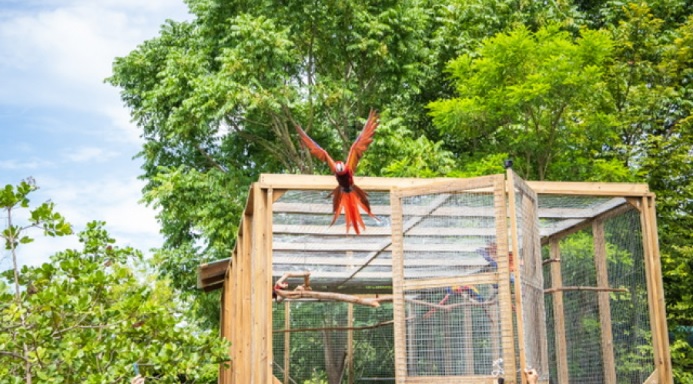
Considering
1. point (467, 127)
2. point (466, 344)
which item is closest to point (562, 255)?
point (466, 344)

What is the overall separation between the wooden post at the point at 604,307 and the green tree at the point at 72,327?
2.88 metres

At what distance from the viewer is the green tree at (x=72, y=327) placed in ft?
15.7

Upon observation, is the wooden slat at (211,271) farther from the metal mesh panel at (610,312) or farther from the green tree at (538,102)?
the metal mesh panel at (610,312)

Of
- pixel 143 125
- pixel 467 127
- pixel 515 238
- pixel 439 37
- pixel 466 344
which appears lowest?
pixel 466 344

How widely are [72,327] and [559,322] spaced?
3573 millimetres

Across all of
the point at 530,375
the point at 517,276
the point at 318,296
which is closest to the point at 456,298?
the point at 517,276

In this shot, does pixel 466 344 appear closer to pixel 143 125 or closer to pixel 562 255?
pixel 562 255

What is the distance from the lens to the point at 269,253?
5.13m

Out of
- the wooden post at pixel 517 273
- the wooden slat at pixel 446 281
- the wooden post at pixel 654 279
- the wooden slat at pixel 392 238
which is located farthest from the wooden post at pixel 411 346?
the wooden post at pixel 654 279

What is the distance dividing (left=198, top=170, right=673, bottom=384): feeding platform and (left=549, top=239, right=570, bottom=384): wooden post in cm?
1

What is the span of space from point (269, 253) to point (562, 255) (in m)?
2.75

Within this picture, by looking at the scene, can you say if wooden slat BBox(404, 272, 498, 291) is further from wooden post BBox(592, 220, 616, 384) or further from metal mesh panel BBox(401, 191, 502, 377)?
wooden post BBox(592, 220, 616, 384)

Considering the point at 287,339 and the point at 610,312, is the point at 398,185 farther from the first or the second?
the point at 287,339

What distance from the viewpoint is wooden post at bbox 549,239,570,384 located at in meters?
6.18
